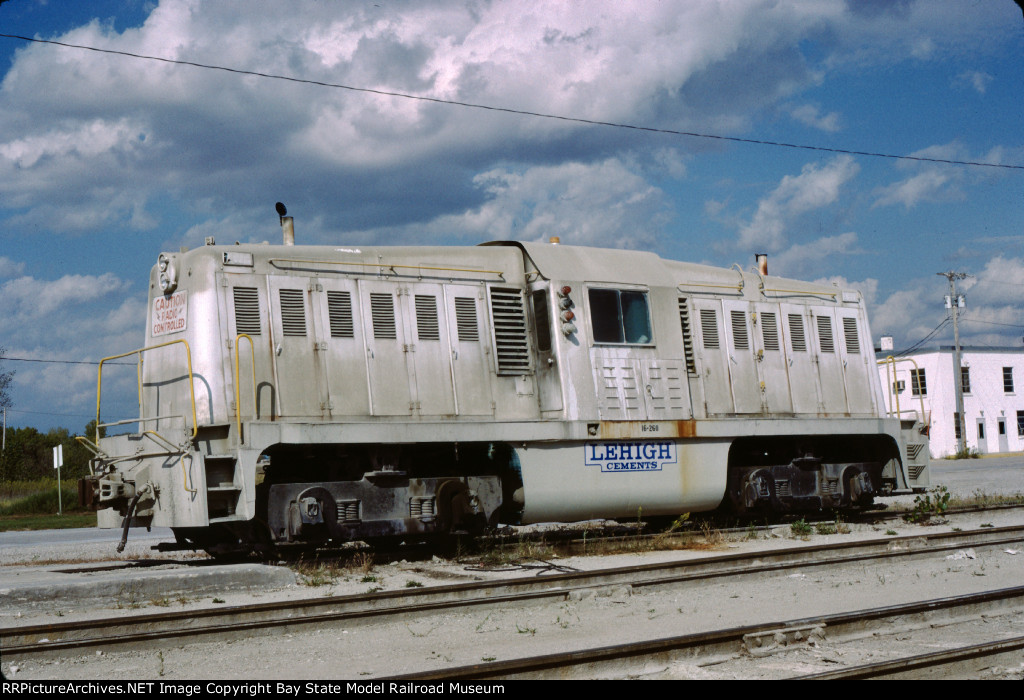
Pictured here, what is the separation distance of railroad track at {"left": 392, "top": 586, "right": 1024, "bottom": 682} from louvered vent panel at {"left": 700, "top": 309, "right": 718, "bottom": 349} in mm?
6276

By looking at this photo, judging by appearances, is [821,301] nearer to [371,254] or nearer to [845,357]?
[845,357]

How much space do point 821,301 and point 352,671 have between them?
1084cm

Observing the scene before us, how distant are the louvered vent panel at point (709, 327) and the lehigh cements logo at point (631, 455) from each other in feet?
5.63

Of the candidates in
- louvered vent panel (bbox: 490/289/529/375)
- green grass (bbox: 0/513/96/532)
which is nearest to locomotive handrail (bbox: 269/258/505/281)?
louvered vent panel (bbox: 490/289/529/375)

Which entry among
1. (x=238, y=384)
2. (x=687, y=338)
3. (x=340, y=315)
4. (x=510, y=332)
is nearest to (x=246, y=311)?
(x=238, y=384)

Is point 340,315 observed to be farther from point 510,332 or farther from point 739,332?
point 739,332

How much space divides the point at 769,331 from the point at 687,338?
1689 mm

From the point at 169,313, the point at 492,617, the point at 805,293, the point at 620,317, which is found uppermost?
the point at 805,293

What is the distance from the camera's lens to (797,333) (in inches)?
555

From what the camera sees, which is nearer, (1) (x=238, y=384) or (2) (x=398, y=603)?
(2) (x=398, y=603)

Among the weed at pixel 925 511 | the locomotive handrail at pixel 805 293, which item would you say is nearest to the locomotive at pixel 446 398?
the locomotive handrail at pixel 805 293

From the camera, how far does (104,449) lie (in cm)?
1061

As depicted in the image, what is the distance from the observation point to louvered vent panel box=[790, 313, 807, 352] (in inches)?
551

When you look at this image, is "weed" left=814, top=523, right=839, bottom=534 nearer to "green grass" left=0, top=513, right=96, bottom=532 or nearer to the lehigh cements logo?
the lehigh cements logo
